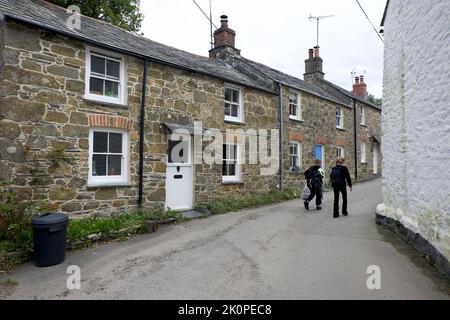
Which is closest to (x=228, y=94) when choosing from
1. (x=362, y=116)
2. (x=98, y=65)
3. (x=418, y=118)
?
(x=98, y=65)

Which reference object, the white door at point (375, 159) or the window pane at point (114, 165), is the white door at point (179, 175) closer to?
the window pane at point (114, 165)

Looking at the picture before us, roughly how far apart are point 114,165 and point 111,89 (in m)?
2.17

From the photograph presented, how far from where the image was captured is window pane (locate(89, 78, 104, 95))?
28.0ft

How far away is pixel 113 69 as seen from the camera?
9031 millimetres

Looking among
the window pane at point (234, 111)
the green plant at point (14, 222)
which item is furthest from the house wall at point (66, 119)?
the window pane at point (234, 111)

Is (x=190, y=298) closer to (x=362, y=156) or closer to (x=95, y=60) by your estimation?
(x=95, y=60)

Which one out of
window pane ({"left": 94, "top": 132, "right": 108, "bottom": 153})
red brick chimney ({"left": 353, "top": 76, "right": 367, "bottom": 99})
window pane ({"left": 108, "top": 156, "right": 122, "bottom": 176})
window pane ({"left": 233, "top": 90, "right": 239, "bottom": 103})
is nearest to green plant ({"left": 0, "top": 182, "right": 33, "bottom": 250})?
window pane ({"left": 94, "top": 132, "right": 108, "bottom": 153})

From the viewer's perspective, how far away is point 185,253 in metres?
6.31

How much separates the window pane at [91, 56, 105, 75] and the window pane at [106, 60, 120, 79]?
0.46 feet

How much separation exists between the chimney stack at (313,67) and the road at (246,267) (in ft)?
54.0

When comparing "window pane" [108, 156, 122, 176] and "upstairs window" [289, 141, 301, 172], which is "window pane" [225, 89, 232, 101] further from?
"window pane" [108, 156, 122, 176]

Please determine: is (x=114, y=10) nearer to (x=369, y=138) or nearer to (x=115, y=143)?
(x=115, y=143)
